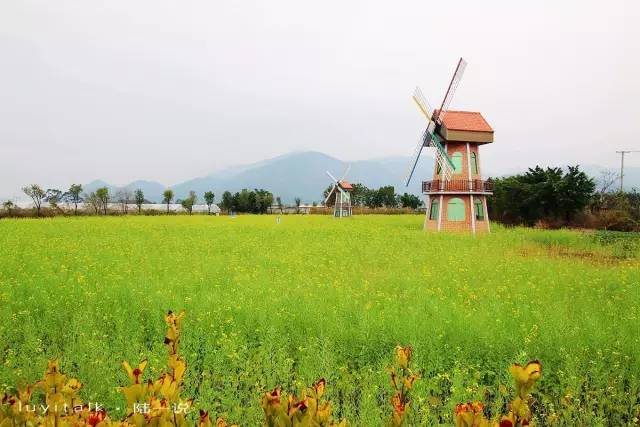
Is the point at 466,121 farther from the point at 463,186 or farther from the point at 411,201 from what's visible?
the point at 411,201

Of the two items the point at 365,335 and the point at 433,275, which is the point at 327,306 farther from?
the point at 433,275

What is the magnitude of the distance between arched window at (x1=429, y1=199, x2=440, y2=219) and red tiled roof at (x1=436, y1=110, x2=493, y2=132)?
500 centimetres

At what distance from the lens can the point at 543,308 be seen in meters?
9.23

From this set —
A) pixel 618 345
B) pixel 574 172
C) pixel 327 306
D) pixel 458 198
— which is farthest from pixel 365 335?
pixel 574 172

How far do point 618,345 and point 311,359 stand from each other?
446cm

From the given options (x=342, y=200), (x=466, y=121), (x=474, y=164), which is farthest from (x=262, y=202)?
(x=474, y=164)

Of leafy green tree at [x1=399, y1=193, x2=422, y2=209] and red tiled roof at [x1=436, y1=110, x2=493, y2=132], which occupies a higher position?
red tiled roof at [x1=436, y1=110, x2=493, y2=132]

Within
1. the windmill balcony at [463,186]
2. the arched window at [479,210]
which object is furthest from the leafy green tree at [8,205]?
the arched window at [479,210]

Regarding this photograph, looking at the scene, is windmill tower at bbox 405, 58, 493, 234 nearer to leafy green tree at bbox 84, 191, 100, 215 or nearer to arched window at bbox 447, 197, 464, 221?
arched window at bbox 447, 197, 464, 221

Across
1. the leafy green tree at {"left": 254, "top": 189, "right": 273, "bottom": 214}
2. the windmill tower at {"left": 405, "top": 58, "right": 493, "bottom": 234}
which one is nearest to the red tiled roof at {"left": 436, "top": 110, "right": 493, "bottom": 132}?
the windmill tower at {"left": 405, "top": 58, "right": 493, "bottom": 234}

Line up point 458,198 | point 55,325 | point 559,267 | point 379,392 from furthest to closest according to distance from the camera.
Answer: point 458,198
point 559,267
point 55,325
point 379,392

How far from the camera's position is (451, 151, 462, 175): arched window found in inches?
1169

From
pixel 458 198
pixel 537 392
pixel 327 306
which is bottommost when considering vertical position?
pixel 537 392

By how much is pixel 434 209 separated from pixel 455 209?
5.79 ft
